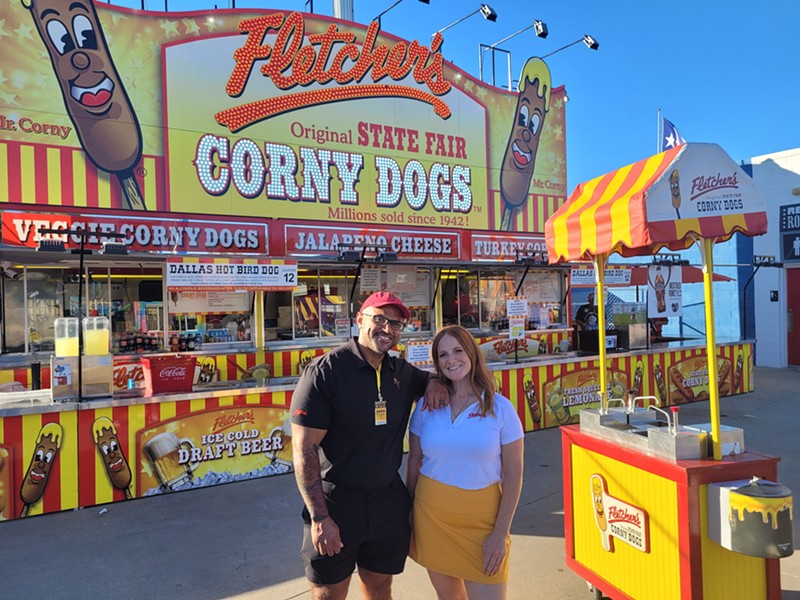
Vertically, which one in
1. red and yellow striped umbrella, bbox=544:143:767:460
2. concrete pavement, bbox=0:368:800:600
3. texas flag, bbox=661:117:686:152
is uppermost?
texas flag, bbox=661:117:686:152

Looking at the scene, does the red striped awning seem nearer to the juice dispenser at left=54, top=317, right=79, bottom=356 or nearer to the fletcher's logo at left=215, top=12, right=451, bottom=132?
the juice dispenser at left=54, top=317, right=79, bottom=356

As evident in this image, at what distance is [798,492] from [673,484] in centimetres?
340

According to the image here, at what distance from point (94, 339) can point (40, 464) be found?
47.6 inches

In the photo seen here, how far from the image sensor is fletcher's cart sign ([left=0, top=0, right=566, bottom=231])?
27.5 feet

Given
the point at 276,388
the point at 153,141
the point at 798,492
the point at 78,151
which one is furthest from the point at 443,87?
the point at 798,492

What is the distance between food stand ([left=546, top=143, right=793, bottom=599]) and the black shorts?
1411 millimetres

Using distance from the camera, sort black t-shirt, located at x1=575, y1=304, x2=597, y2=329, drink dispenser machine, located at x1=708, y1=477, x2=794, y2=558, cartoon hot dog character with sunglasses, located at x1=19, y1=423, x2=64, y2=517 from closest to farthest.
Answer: drink dispenser machine, located at x1=708, y1=477, x2=794, y2=558 < cartoon hot dog character with sunglasses, located at x1=19, y1=423, x2=64, y2=517 < black t-shirt, located at x1=575, y1=304, x2=597, y2=329

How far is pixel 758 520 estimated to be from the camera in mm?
2539

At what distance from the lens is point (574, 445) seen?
3680 millimetres

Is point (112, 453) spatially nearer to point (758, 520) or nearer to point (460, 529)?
point (460, 529)

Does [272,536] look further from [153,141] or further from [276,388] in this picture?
[153,141]

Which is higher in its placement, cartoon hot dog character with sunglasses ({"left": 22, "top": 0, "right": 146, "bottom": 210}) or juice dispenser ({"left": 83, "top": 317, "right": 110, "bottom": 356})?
cartoon hot dog character with sunglasses ({"left": 22, "top": 0, "right": 146, "bottom": 210})

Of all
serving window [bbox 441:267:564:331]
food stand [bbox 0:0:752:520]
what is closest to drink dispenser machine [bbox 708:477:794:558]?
food stand [bbox 0:0:752:520]

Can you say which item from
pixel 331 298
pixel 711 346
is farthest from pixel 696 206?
pixel 331 298
